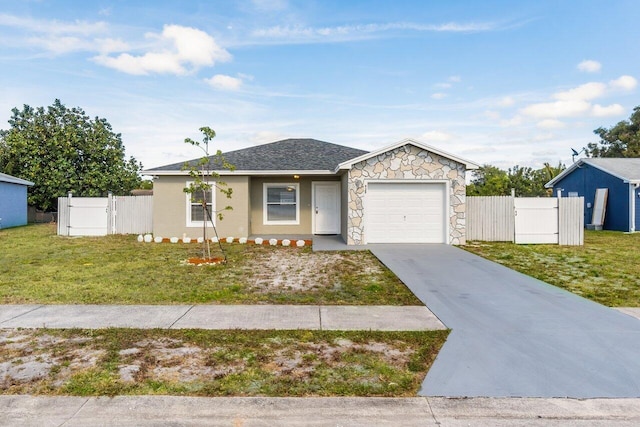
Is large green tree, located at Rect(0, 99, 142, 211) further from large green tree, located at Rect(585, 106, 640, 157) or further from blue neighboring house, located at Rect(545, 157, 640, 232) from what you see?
large green tree, located at Rect(585, 106, 640, 157)

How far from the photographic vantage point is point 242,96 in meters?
18.9

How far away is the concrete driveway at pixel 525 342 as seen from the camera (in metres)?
3.48

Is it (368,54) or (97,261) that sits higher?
(368,54)

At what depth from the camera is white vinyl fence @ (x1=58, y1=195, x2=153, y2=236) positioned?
1662cm

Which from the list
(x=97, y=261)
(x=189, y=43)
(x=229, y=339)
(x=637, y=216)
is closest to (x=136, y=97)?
(x=189, y=43)

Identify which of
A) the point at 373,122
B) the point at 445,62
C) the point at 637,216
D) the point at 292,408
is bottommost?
the point at 292,408

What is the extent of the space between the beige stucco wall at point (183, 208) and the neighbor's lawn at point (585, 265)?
8.35m

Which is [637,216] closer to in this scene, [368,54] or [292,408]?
[368,54]

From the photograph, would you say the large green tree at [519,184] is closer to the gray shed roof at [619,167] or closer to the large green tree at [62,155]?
the gray shed roof at [619,167]

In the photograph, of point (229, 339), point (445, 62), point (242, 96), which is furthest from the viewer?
point (242, 96)

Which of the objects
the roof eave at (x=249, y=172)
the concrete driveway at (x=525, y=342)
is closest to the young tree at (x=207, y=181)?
the roof eave at (x=249, y=172)

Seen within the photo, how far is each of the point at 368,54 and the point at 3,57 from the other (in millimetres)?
13975

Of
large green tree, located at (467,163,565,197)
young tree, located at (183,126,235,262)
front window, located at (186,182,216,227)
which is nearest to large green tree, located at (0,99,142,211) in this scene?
front window, located at (186,182,216,227)

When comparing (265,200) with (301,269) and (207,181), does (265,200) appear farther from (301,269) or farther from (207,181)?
(301,269)
